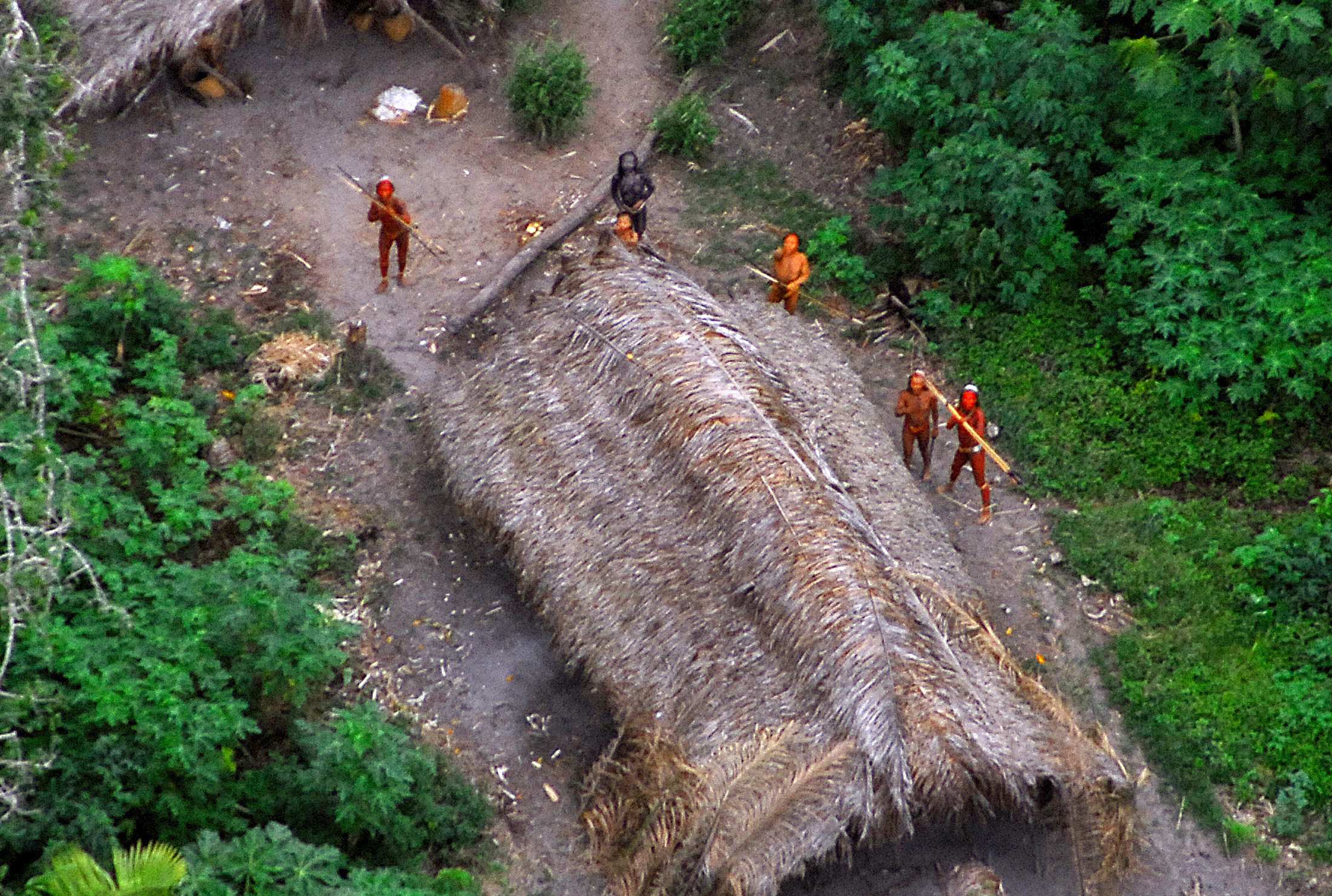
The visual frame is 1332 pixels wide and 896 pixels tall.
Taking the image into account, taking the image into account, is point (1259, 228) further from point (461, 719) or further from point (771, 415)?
point (461, 719)

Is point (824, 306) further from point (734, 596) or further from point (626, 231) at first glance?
point (734, 596)

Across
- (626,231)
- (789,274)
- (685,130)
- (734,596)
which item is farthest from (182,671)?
(685,130)

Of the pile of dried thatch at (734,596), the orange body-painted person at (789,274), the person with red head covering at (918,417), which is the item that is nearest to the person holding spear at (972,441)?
the person with red head covering at (918,417)

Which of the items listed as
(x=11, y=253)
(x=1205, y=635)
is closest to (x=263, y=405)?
(x=11, y=253)

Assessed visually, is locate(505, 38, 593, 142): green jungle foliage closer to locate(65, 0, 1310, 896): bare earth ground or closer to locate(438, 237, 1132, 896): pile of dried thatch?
locate(65, 0, 1310, 896): bare earth ground

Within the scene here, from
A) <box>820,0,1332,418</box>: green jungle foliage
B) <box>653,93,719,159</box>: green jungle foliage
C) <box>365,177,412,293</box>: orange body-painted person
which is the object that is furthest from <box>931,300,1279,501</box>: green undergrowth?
<box>365,177,412,293</box>: orange body-painted person

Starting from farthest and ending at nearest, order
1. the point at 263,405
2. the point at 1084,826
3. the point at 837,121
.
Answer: the point at 837,121, the point at 263,405, the point at 1084,826
